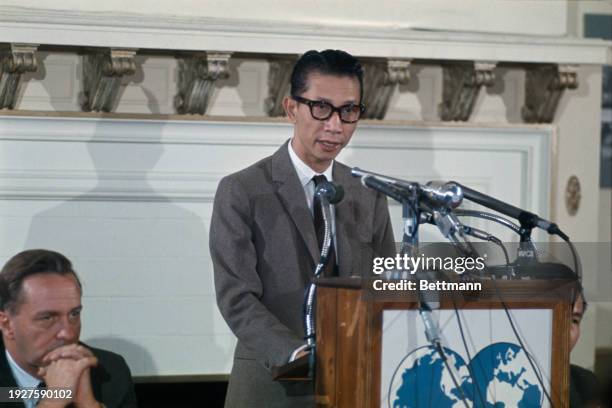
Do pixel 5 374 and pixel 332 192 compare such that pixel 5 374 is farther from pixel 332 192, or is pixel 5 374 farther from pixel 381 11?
pixel 381 11

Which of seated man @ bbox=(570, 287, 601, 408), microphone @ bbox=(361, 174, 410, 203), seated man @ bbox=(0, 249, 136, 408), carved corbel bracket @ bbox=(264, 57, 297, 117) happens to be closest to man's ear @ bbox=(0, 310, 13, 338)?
seated man @ bbox=(0, 249, 136, 408)

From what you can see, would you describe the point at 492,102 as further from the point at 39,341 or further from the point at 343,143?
the point at 39,341

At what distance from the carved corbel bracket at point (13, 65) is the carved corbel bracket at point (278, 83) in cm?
84

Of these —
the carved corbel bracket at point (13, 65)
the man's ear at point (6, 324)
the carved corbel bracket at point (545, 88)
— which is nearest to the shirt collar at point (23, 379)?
the man's ear at point (6, 324)

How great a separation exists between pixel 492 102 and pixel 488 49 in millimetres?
293

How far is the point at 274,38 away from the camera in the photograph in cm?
389

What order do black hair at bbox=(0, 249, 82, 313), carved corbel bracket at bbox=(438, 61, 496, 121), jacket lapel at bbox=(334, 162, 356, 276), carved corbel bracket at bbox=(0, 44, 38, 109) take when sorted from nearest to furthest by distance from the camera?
jacket lapel at bbox=(334, 162, 356, 276), black hair at bbox=(0, 249, 82, 313), carved corbel bracket at bbox=(0, 44, 38, 109), carved corbel bracket at bbox=(438, 61, 496, 121)

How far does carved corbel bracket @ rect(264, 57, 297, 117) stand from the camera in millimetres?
4005

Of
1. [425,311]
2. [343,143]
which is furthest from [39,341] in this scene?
[425,311]

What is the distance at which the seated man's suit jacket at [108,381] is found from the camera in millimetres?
3307

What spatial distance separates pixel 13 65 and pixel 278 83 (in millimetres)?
921

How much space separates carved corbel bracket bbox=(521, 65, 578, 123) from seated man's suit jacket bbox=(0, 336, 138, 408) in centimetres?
183

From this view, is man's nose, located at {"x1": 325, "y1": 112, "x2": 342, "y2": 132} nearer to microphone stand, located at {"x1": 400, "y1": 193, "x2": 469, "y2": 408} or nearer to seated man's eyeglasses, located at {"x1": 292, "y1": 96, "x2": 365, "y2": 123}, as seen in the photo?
seated man's eyeglasses, located at {"x1": 292, "y1": 96, "x2": 365, "y2": 123}

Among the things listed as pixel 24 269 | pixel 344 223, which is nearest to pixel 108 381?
pixel 24 269
